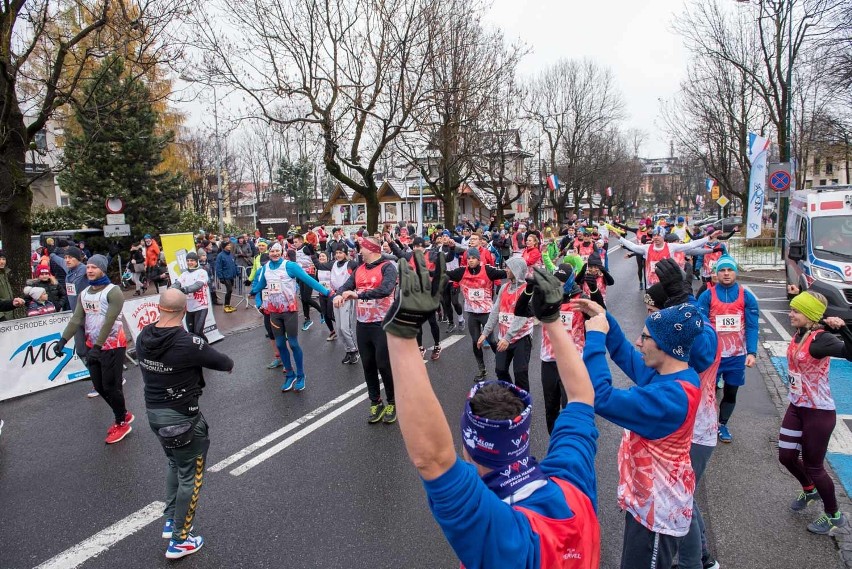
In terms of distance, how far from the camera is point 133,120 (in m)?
22.1

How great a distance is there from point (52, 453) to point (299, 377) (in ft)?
9.98

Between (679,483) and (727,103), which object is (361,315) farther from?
(727,103)

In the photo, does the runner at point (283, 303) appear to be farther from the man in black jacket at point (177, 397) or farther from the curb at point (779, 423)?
the curb at point (779, 423)

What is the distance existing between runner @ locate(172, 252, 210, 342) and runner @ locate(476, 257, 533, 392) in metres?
5.71

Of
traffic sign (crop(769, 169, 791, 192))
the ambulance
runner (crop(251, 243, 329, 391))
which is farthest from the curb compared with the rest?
traffic sign (crop(769, 169, 791, 192))

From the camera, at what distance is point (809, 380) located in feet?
13.5

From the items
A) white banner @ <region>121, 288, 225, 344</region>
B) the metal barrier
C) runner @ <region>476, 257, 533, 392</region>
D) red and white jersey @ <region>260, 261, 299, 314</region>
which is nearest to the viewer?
runner @ <region>476, 257, 533, 392</region>

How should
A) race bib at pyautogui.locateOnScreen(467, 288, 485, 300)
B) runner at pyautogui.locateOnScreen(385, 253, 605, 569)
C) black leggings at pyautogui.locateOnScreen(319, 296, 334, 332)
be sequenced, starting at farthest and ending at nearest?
black leggings at pyautogui.locateOnScreen(319, 296, 334, 332) → race bib at pyautogui.locateOnScreen(467, 288, 485, 300) → runner at pyautogui.locateOnScreen(385, 253, 605, 569)

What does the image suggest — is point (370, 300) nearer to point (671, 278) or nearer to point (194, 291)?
point (671, 278)

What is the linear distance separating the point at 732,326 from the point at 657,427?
3.68m

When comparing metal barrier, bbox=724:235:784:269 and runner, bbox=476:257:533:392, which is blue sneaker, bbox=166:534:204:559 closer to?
runner, bbox=476:257:533:392

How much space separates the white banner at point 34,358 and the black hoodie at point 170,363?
18.9 ft

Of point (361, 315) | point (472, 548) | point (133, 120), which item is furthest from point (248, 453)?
point (133, 120)

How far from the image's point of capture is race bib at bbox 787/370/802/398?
4.17 meters
